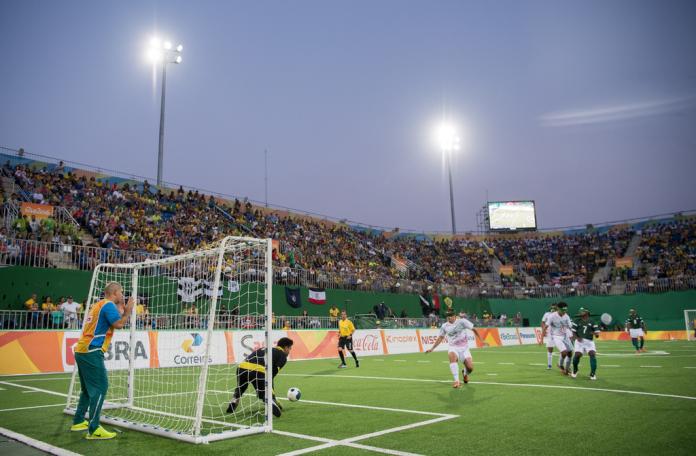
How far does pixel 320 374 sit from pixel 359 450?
34.6 feet

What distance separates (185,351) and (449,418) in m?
13.7

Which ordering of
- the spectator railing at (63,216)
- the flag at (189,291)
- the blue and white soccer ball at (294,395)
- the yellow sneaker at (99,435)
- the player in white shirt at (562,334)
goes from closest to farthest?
the yellow sneaker at (99,435)
the blue and white soccer ball at (294,395)
the player in white shirt at (562,334)
the flag at (189,291)
the spectator railing at (63,216)

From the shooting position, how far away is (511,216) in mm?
62031

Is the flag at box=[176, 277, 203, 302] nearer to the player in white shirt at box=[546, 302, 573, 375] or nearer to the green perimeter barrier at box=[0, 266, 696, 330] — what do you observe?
the green perimeter barrier at box=[0, 266, 696, 330]

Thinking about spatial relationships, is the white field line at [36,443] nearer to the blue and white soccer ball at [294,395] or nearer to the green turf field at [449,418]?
the green turf field at [449,418]

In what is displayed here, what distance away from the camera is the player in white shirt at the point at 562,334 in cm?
1517

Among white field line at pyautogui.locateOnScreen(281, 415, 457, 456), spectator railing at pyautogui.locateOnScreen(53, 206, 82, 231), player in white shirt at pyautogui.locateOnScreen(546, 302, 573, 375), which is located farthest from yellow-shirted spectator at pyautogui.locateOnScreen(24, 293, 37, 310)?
player in white shirt at pyautogui.locateOnScreen(546, 302, 573, 375)

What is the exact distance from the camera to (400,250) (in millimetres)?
49375

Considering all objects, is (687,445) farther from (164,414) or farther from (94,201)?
(94,201)

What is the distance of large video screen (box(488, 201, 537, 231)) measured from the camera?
61750mm

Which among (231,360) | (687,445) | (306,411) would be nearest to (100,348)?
(306,411)

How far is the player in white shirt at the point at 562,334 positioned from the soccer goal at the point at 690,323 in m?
27.1

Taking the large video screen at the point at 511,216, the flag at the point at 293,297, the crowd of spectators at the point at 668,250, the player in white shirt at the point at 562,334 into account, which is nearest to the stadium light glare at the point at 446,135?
the large video screen at the point at 511,216

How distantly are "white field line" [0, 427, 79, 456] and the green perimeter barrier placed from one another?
1374cm
